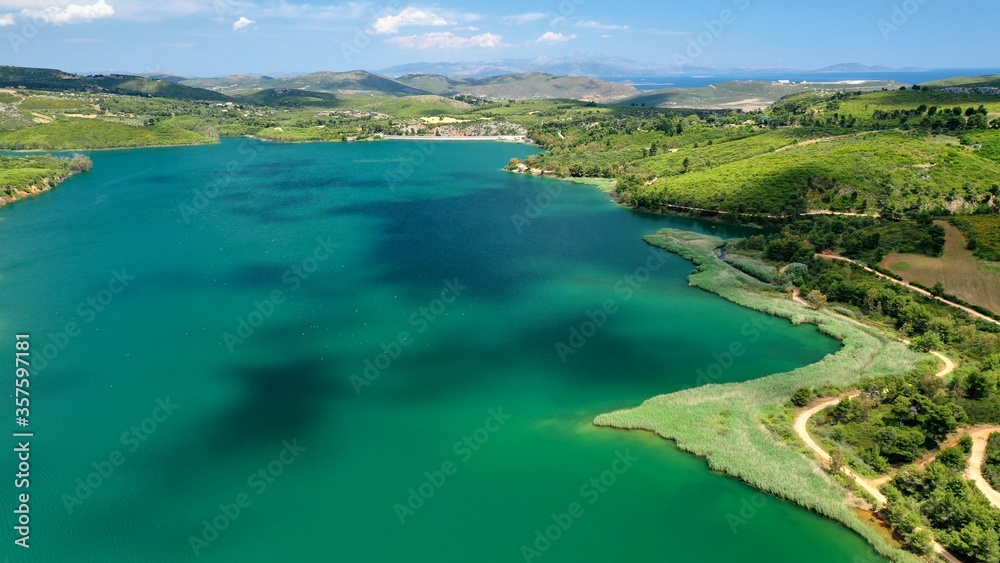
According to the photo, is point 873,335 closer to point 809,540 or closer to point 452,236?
point 809,540

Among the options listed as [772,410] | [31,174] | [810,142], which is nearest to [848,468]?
[772,410]

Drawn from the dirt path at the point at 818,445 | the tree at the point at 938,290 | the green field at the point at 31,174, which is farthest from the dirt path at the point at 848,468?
the green field at the point at 31,174

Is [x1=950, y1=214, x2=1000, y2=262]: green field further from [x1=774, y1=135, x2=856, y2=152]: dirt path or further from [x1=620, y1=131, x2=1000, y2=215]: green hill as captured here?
[x1=774, y1=135, x2=856, y2=152]: dirt path

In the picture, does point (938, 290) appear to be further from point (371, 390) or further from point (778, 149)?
point (778, 149)

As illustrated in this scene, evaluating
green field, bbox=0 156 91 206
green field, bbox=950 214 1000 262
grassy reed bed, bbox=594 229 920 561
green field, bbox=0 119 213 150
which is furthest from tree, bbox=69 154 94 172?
green field, bbox=950 214 1000 262

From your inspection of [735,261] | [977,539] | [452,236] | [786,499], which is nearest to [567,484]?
[786,499]

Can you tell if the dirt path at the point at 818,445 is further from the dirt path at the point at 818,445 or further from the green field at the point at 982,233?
the green field at the point at 982,233
